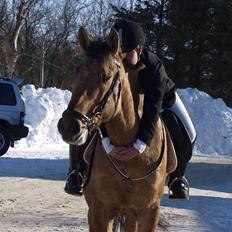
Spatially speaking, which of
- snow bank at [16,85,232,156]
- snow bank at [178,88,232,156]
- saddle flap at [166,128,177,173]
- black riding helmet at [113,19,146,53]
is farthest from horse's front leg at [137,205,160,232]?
snow bank at [178,88,232,156]

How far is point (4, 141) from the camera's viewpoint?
61.6 ft

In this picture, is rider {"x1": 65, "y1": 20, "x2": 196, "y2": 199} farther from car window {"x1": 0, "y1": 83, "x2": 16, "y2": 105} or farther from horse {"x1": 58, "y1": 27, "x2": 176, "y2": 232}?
car window {"x1": 0, "y1": 83, "x2": 16, "y2": 105}

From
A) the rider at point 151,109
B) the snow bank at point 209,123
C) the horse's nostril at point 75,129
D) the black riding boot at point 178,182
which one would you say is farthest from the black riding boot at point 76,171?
the snow bank at point 209,123

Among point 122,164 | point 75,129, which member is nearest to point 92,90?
point 75,129

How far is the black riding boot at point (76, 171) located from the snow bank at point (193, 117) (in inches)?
630

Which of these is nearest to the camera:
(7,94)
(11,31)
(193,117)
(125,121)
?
(125,121)

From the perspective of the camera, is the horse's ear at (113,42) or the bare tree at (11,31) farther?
the bare tree at (11,31)

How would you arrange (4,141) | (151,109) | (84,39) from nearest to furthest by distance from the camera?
(84,39)
(151,109)
(4,141)

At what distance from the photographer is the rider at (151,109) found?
4920 mm

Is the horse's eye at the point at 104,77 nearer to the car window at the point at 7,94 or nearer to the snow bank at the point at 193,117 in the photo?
the car window at the point at 7,94

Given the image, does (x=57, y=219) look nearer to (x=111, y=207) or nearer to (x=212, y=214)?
(x=212, y=214)

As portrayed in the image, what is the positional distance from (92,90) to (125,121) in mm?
821

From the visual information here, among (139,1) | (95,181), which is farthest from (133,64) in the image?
(139,1)

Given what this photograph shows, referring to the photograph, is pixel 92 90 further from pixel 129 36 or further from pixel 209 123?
pixel 209 123
